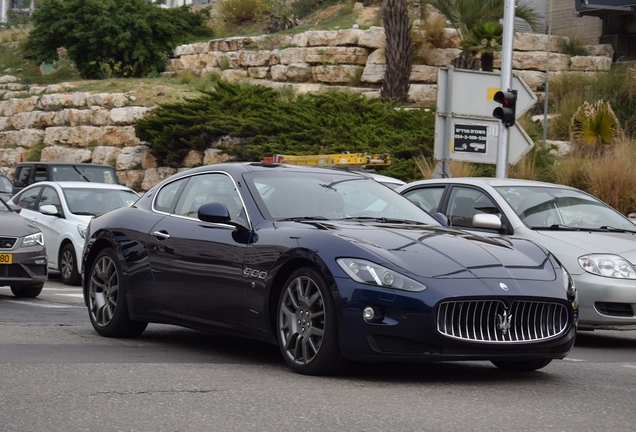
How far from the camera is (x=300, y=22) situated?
42.9 meters

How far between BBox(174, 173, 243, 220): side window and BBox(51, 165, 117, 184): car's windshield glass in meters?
14.0

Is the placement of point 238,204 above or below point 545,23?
below

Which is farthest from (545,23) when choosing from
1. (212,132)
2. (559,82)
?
(212,132)

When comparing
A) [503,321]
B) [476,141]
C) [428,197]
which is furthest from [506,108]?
[503,321]

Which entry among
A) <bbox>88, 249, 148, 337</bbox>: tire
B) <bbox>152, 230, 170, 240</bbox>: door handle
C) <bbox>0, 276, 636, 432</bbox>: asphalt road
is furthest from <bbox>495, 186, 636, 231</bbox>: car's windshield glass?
<bbox>88, 249, 148, 337</bbox>: tire

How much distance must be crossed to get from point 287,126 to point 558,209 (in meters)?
18.1

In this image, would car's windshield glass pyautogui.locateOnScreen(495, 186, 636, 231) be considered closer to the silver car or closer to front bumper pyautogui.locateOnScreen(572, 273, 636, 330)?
the silver car

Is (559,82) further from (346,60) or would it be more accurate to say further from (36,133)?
(36,133)

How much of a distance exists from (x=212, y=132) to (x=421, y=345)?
24557 mm

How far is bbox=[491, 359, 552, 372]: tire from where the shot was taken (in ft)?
25.4

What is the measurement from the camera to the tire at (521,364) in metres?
7.75

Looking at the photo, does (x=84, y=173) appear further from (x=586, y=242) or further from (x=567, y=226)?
(x=586, y=242)

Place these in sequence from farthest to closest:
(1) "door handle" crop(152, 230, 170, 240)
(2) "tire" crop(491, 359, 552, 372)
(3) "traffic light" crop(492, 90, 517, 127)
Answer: (3) "traffic light" crop(492, 90, 517, 127)
(1) "door handle" crop(152, 230, 170, 240)
(2) "tire" crop(491, 359, 552, 372)

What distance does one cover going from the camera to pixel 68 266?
56.0 feet
